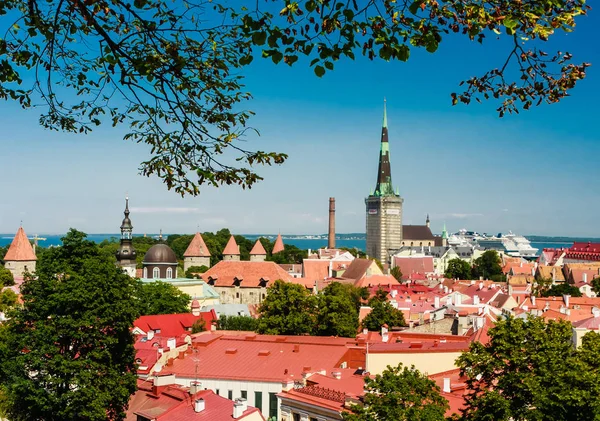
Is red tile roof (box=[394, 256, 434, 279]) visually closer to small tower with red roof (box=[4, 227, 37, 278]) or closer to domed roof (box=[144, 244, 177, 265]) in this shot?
domed roof (box=[144, 244, 177, 265])

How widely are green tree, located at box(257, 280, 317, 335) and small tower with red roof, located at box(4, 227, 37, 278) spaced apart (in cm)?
4537

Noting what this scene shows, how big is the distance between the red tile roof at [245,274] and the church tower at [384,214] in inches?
3228

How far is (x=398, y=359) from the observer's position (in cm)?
3034

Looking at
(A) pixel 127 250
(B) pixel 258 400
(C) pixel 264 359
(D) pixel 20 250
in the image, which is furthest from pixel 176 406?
(D) pixel 20 250

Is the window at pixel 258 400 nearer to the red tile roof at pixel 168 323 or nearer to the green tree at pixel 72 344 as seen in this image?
the green tree at pixel 72 344

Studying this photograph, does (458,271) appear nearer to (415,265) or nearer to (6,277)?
(415,265)

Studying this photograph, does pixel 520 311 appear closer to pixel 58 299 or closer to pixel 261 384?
pixel 261 384

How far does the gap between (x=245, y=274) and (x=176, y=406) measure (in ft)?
176

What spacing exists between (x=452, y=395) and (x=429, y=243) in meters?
152

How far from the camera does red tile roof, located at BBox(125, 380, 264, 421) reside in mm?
24453

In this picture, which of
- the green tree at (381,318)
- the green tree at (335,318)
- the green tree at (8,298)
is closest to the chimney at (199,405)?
the green tree at (335,318)

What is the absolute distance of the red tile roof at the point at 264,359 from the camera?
3247 cm

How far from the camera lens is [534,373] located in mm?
18578

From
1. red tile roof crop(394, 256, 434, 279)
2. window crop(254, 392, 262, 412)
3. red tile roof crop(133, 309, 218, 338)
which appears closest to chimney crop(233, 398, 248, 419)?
window crop(254, 392, 262, 412)
